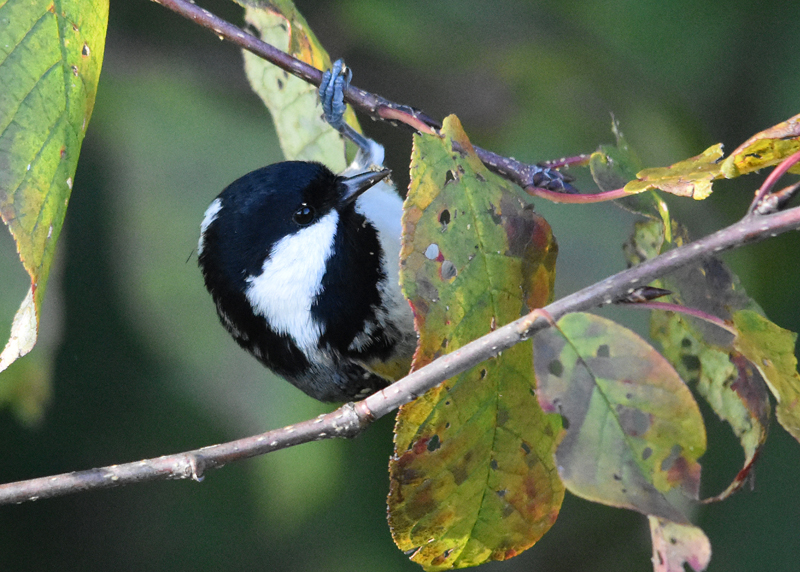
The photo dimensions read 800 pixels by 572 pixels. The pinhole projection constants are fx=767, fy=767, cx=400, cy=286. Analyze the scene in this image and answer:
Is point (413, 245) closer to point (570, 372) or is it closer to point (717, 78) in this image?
point (570, 372)

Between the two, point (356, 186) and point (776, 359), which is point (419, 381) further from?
point (356, 186)

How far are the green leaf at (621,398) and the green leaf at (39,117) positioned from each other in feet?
1.08

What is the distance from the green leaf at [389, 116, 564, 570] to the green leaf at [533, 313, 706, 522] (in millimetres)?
25

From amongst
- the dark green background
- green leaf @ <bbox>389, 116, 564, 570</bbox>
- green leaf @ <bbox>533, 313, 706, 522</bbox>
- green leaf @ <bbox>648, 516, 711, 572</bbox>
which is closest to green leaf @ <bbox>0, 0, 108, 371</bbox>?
green leaf @ <bbox>389, 116, 564, 570</bbox>

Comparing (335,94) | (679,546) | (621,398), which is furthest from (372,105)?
(679,546)

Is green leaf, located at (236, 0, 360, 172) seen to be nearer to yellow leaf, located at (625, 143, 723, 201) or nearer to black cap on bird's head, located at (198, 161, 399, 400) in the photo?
black cap on bird's head, located at (198, 161, 399, 400)

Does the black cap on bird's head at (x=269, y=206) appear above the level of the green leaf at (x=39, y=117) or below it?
below

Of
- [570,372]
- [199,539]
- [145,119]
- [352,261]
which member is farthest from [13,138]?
[199,539]

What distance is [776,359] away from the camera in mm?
485

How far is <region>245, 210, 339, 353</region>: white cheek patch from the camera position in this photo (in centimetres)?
95

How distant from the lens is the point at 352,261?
98 cm

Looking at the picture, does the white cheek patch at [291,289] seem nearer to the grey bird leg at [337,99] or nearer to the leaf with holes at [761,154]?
the grey bird leg at [337,99]

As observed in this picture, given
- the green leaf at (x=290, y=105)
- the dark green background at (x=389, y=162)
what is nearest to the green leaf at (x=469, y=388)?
the green leaf at (x=290, y=105)

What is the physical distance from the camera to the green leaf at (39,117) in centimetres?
44
